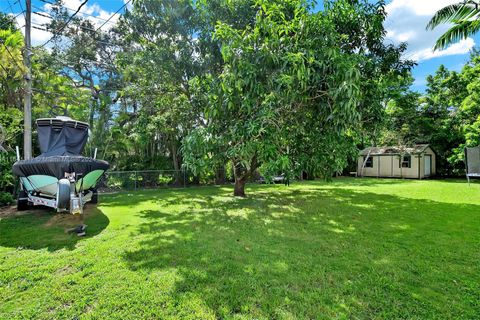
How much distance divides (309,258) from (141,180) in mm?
9980

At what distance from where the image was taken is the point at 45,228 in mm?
4637

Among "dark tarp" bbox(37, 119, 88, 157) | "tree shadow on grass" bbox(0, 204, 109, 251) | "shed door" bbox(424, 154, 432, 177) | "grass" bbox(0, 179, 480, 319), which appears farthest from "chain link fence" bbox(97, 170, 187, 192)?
"shed door" bbox(424, 154, 432, 177)

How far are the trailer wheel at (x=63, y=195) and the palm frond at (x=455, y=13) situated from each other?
11.8 meters

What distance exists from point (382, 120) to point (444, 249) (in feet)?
15.4

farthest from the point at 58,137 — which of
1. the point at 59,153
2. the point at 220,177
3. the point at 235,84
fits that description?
the point at 220,177

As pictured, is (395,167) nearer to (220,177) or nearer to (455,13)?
(455,13)

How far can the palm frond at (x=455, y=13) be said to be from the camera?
292 inches

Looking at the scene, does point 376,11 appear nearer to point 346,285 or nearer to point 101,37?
point 346,285

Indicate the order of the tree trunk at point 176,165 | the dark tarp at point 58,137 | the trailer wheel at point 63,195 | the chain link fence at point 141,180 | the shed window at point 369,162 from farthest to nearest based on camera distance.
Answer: the shed window at point 369,162 < the tree trunk at point 176,165 < the chain link fence at point 141,180 < the dark tarp at point 58,137 < the trailer wheel at point 63,195

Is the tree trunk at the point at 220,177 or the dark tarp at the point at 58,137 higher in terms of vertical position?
the dark tarp at the point at 58,137

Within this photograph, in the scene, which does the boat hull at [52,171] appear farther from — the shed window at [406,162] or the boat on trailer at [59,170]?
the shed window at [406,162]

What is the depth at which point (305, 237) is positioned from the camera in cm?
423

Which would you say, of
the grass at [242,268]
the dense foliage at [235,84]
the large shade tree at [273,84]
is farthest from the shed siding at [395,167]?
the large shade tree at [273,84]

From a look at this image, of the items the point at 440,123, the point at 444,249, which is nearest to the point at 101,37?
the point at 444,249
